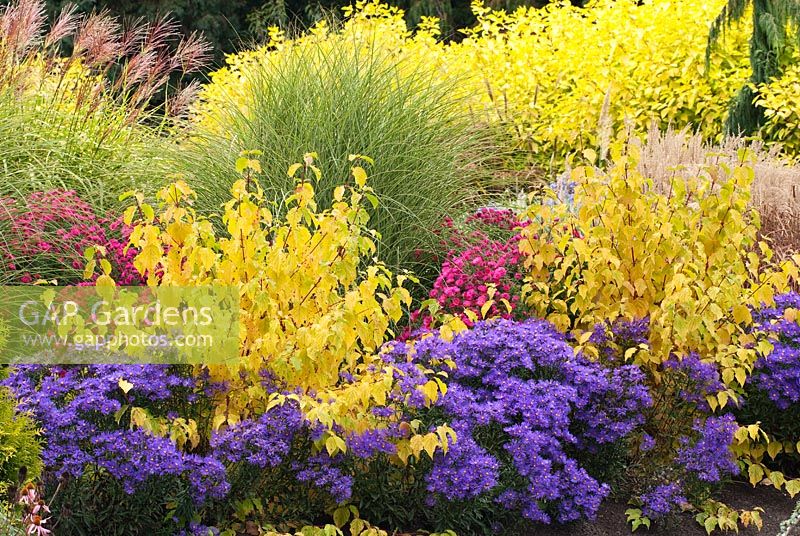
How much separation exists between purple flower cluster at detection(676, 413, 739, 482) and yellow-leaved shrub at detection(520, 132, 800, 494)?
0.19m

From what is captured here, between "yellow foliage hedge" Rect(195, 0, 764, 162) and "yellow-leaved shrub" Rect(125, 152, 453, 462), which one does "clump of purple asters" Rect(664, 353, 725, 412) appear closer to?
"yellow-leaved shrub" Rect(125, 152, 453, 462)

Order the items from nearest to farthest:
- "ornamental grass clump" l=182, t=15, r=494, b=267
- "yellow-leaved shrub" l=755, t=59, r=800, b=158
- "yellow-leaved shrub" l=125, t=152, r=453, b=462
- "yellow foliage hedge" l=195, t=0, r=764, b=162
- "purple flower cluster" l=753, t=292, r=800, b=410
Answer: "yellow-leaved shrub" l=125, t=152, r=453, b=462 < "purple flower cluster" l=753, t=292, r=800, b=410 < "ornamental grass clump" l=182, t=15, r=494, b=267 < "yellow-leaved shrub" l=755, t=59, r=800, b=158 < "yellow foliage hedge" l=195, t=0, r=764, b=162

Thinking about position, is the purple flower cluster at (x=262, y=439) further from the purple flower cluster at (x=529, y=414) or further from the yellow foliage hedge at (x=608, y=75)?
the yellow foliage hedge at (x=608, y=75)

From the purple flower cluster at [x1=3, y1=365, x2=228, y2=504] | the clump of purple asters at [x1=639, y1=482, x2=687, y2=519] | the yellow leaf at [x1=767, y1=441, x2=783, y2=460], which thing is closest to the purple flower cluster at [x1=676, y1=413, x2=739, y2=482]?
the clump of purple asters at [x1=639, y1=482, x2=687, y2=519]

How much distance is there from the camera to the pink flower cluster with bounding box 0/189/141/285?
477 cm

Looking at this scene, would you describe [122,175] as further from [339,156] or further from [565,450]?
[565,450]

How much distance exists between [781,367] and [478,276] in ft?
4.61

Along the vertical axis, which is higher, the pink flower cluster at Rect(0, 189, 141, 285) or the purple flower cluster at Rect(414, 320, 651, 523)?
the pink flower cluster at Rect(0, 189, 141, 285)

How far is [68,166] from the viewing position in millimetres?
5828

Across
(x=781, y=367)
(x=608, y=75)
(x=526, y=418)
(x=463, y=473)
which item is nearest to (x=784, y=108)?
(x=608, y=75)

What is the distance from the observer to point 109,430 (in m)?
3.15

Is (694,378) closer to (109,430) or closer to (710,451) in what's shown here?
(710,451)

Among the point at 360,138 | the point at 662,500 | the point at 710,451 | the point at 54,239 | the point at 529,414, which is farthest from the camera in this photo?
the point at 360,138

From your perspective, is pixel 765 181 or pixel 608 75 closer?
pixel 765 181
